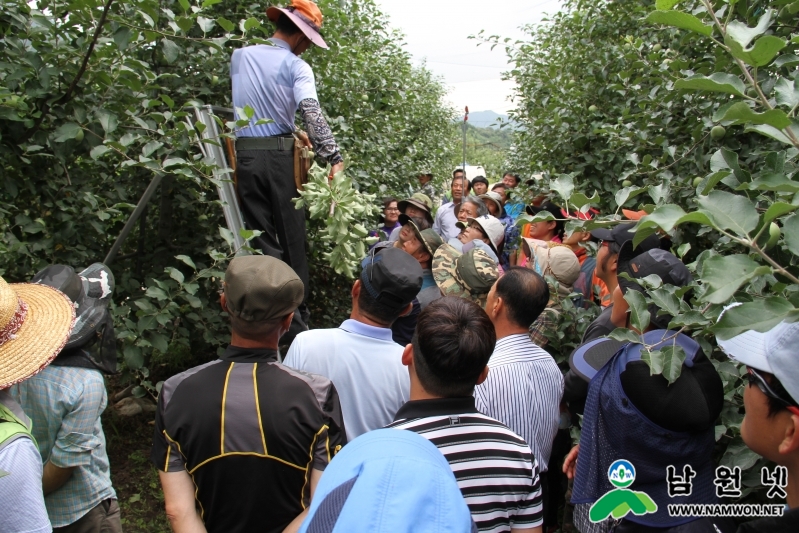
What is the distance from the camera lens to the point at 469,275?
3.30m

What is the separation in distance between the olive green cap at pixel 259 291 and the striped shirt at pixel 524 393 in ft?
3.03

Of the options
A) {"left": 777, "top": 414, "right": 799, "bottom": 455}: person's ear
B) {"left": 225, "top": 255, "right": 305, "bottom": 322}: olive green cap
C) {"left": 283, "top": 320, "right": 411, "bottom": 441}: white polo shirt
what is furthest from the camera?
{"left": 283, "top": 320, "right": 411, "bottom": 441}: white polo shirt

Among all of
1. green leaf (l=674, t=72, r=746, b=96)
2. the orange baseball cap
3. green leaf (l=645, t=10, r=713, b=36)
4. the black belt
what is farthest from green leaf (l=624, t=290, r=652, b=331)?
the orange baseball cap

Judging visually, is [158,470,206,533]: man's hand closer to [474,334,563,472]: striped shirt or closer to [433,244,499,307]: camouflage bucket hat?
[474,334,563,472]: striped shirt

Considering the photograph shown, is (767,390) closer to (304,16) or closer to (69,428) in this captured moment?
(69,428)

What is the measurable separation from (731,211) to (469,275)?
218 cm

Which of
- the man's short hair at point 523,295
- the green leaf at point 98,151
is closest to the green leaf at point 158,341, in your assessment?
the green leaf at point 98,151

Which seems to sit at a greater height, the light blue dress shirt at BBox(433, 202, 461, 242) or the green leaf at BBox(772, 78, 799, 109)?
the green leaf at BBox(772, 78, 799, 109)

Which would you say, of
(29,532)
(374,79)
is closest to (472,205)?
(374,79)

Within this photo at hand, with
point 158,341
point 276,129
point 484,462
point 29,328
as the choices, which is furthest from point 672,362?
point 276,129

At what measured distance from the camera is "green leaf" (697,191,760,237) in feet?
3.69

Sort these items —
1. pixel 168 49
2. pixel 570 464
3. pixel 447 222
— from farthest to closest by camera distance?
1. pixel 447 222
2. pixel 168 49
3. pixel 570 464

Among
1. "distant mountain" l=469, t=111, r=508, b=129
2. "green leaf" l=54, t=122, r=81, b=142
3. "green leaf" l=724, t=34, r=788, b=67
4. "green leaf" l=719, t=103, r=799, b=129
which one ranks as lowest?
"distant mountain" l=469, t=111, r=508, b=129

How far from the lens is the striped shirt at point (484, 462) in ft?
5.56
